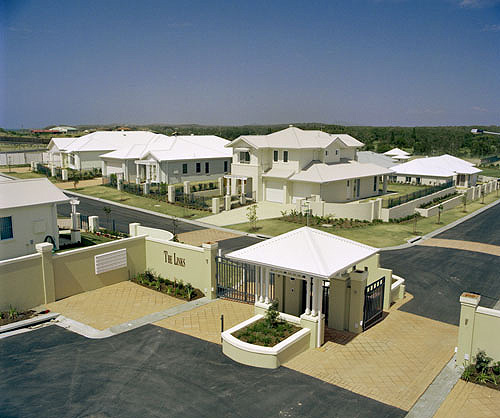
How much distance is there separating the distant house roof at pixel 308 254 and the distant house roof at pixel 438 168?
146ft

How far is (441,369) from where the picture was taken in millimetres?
12922

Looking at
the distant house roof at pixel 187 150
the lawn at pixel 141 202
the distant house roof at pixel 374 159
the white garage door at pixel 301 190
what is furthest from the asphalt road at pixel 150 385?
the distant house roof at pixel 374 159

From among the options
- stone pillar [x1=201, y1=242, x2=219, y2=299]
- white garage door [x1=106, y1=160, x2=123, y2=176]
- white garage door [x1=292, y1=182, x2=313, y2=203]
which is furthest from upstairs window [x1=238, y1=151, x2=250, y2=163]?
stone pillar [x1=201, y1=242, x2=219, y2=299]

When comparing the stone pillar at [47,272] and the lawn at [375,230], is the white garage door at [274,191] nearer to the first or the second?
the lawn at [375,230]

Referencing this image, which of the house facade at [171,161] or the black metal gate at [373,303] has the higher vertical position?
the house facade at [171,161]

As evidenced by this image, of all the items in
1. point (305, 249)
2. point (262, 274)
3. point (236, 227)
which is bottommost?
point (236, 227)

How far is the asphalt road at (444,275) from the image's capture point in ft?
60.5

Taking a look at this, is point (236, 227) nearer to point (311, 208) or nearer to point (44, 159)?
point (311, 208)

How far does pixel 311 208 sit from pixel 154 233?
52.0 feet

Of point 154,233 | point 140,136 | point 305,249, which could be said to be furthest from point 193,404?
point 140,136

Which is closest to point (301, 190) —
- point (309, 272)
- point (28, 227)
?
point (28, 227)

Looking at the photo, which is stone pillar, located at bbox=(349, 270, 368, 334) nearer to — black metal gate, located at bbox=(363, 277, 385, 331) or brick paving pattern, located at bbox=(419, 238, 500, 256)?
black metal gate, located at bbox=(363, 277, 385, 331)

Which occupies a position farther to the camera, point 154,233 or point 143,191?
point 143,191

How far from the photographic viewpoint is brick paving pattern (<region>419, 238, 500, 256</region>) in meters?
28.6
